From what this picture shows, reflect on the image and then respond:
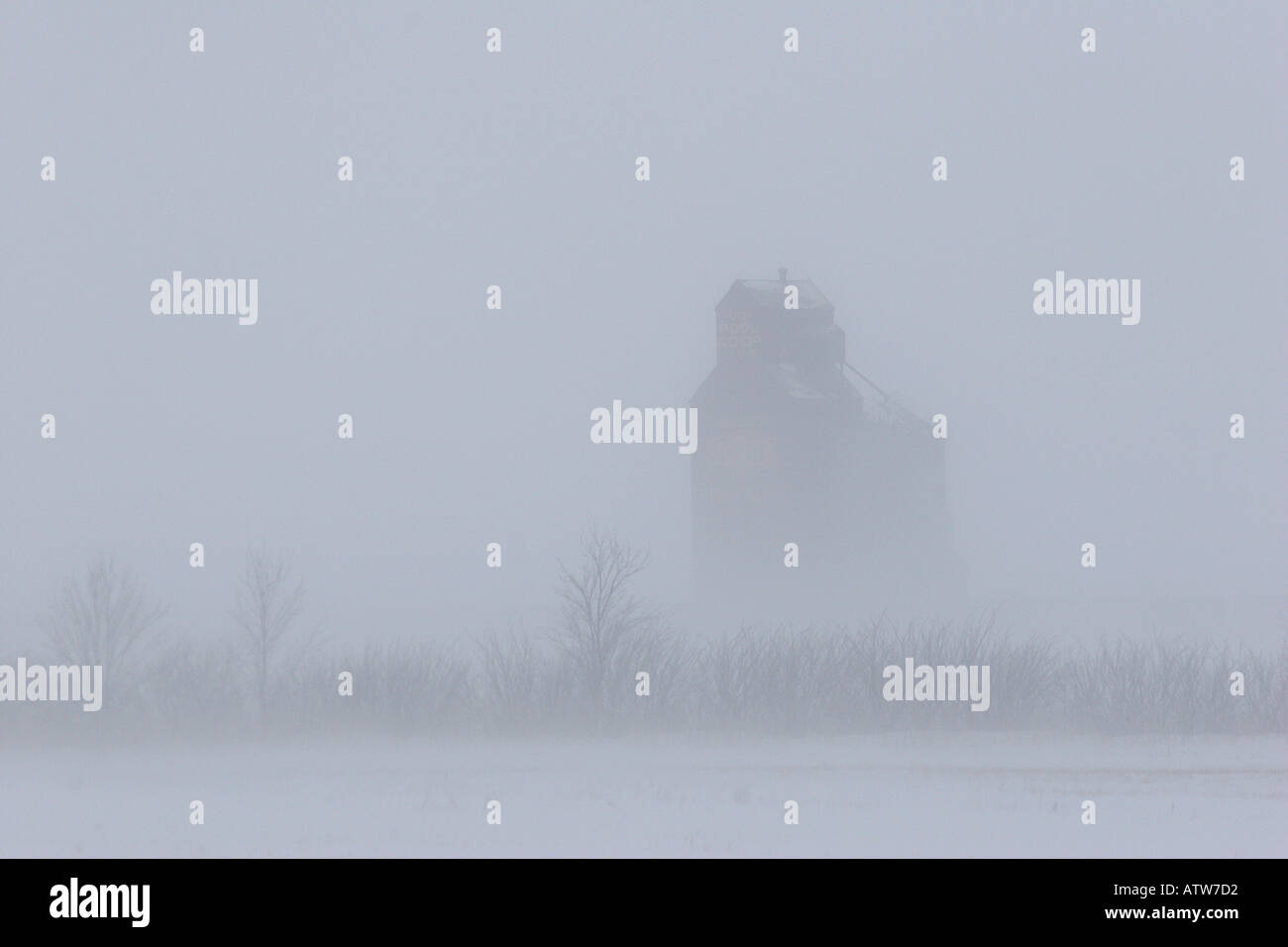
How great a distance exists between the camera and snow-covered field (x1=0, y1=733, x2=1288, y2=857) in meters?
19.3

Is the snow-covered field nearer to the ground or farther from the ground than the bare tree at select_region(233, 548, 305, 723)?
nearer to the ground

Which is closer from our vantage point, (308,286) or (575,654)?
(575,654)

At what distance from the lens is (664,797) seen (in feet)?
73.2

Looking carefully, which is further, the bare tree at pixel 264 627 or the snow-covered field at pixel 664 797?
the bare tree at pixel 264 627

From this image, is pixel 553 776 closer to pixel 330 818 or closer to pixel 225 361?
pixel 330 818

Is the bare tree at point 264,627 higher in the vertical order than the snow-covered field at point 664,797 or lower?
higher

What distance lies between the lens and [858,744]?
2781 centimetres

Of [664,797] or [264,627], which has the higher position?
[264,627]

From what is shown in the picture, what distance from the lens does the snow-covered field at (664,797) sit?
19344mm

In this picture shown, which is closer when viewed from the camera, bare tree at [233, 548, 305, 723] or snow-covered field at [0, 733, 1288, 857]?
snow-covered field at [0, 733, 1288, 857]

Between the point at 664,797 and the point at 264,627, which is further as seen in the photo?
the point at 264,627

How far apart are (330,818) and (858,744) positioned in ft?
33.6
